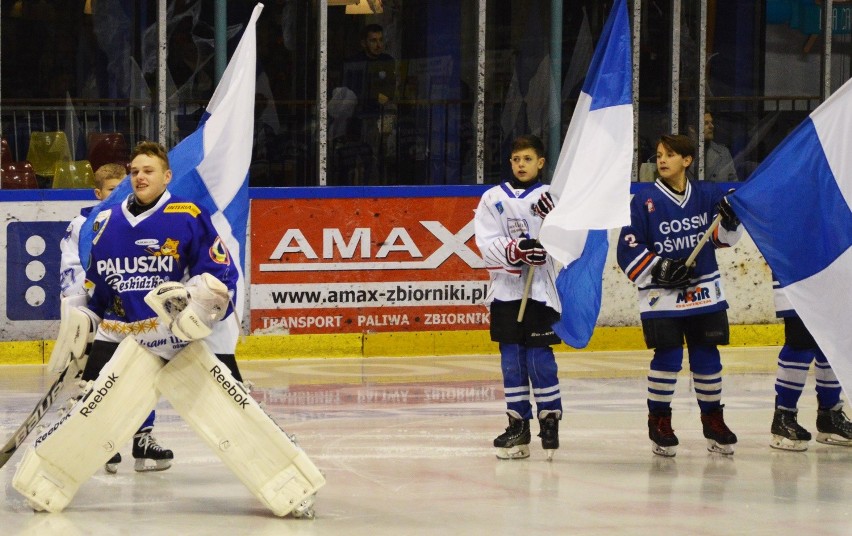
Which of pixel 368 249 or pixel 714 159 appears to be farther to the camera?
pixel 714 159

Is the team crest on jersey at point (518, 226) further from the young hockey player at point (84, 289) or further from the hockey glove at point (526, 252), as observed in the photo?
the young hockey player at point (84, 289)

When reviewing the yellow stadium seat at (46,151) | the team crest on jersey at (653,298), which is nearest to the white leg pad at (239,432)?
the team crest on jersey at (653,298)

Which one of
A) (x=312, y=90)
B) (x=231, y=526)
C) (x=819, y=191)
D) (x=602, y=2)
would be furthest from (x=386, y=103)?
(x=231, y=526)

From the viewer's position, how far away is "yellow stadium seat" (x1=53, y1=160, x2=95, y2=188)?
13555 millimetres

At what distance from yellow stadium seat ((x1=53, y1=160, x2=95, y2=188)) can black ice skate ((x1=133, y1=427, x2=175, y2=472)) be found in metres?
6.06

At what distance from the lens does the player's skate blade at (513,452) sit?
8094 mm

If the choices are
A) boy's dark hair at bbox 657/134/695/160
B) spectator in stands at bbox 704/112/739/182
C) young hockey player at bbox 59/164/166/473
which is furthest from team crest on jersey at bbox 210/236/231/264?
spectator in stands at bbox 704/112/739/182

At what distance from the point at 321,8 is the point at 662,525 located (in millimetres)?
8643

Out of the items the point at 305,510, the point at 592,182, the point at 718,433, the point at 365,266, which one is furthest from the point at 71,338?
the point at 365,266

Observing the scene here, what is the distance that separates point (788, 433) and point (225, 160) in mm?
3402

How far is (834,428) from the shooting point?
340 inches

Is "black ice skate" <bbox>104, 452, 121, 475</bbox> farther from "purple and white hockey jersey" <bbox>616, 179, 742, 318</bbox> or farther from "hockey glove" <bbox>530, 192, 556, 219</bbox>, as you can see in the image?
"purple and white hockey jersey" <bbox>616, 179, 742, 318</bbox>

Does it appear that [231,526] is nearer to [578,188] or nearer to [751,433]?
[578,188]

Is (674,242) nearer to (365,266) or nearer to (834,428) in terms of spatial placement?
(834,428)
